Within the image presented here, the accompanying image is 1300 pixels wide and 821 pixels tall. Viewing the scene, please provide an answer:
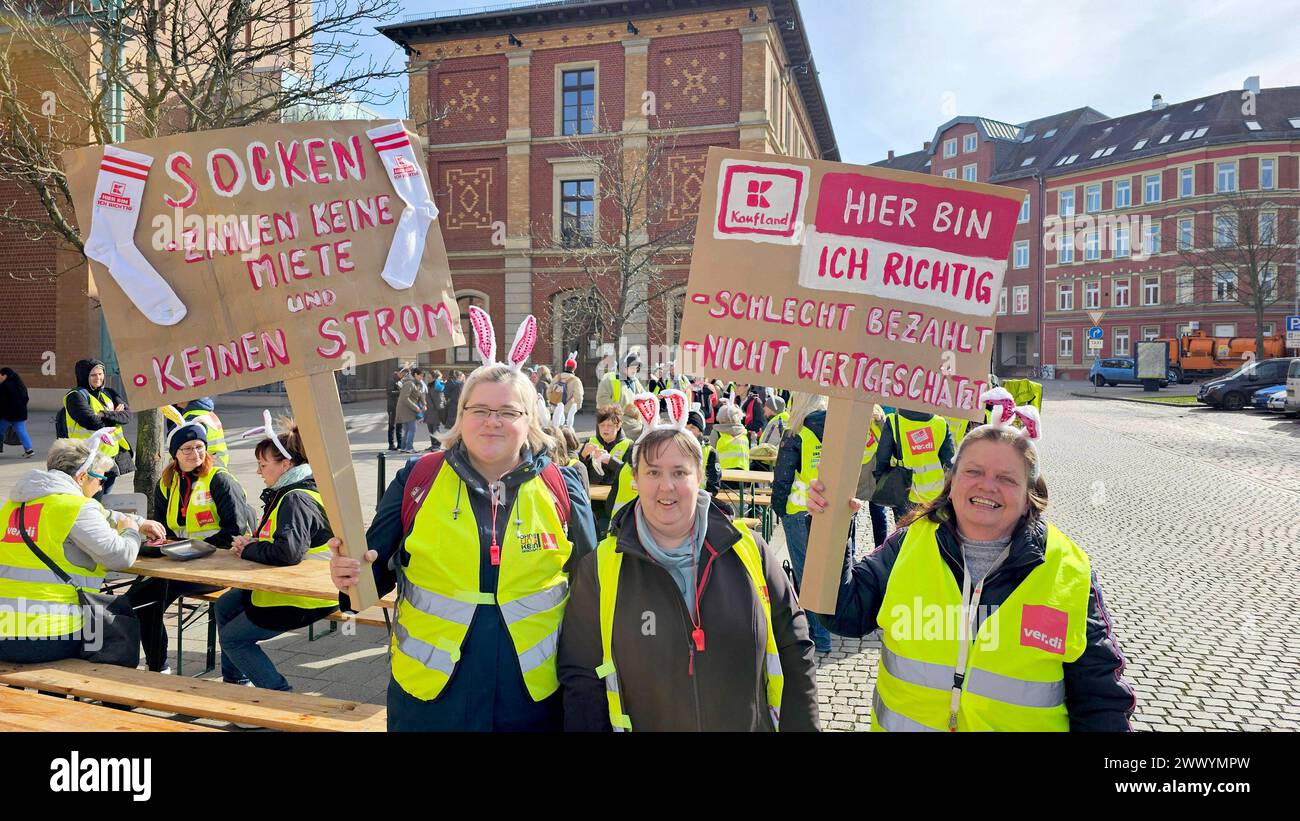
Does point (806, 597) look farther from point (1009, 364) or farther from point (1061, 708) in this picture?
point (1009, 364)

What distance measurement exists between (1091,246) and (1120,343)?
660 centimetres

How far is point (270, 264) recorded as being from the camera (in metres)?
2.59

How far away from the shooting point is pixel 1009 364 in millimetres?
57188

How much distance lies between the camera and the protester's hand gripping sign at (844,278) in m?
2.62

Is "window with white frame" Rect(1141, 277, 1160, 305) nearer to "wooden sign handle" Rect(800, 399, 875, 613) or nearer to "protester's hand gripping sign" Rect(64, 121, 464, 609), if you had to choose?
"wooden sign handle" Rect(800, 399, 875, 613)

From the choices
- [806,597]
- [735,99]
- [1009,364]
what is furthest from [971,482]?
[1009,364]

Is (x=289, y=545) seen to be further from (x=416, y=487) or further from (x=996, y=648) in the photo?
(x=996, y=648)

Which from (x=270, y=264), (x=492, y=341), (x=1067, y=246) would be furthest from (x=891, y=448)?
(x=1067, y=246)

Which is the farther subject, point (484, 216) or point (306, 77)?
point (484, 216)

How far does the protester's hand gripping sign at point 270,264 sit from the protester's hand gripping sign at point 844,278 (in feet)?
3.19

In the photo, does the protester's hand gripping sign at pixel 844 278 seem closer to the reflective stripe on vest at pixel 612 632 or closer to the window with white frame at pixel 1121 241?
the reflective stripe on vest at pixel 612 632
